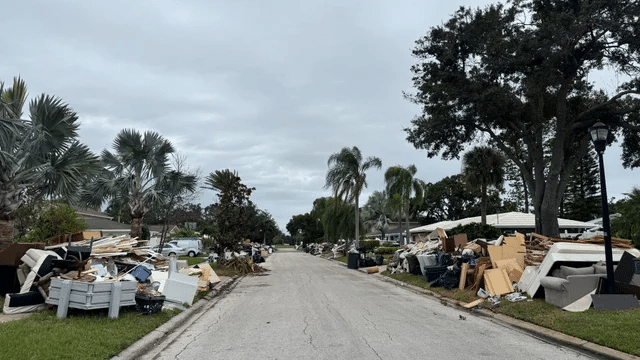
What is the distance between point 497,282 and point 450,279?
2990 millimetres

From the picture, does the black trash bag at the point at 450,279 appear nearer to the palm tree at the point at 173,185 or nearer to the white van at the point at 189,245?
Answer: the palm tree at the point at 173,185

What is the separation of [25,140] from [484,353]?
1178cm

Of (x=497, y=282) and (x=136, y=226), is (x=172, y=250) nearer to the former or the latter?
(x=136, y=226)

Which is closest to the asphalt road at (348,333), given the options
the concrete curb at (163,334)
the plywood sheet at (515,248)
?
the concrete curb at (163,334)

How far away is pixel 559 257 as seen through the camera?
12.2 m

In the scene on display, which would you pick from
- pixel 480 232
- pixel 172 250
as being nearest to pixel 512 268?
pixel 480 232

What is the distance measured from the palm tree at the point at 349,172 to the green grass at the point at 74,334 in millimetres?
30592

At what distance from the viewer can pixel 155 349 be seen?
311 inches

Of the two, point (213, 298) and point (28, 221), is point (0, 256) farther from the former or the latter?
point (28, 221)

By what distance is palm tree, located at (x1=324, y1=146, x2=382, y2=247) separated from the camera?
39688 millimetres

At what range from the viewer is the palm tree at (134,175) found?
73.1 feet

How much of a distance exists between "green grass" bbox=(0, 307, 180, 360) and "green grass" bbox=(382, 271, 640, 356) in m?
7.65

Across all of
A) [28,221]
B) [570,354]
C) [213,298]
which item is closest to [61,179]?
[213,298]

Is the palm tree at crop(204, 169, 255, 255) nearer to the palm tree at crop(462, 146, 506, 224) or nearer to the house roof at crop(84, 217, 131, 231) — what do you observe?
the palm tree at crop(462, 146, 506, 224)
